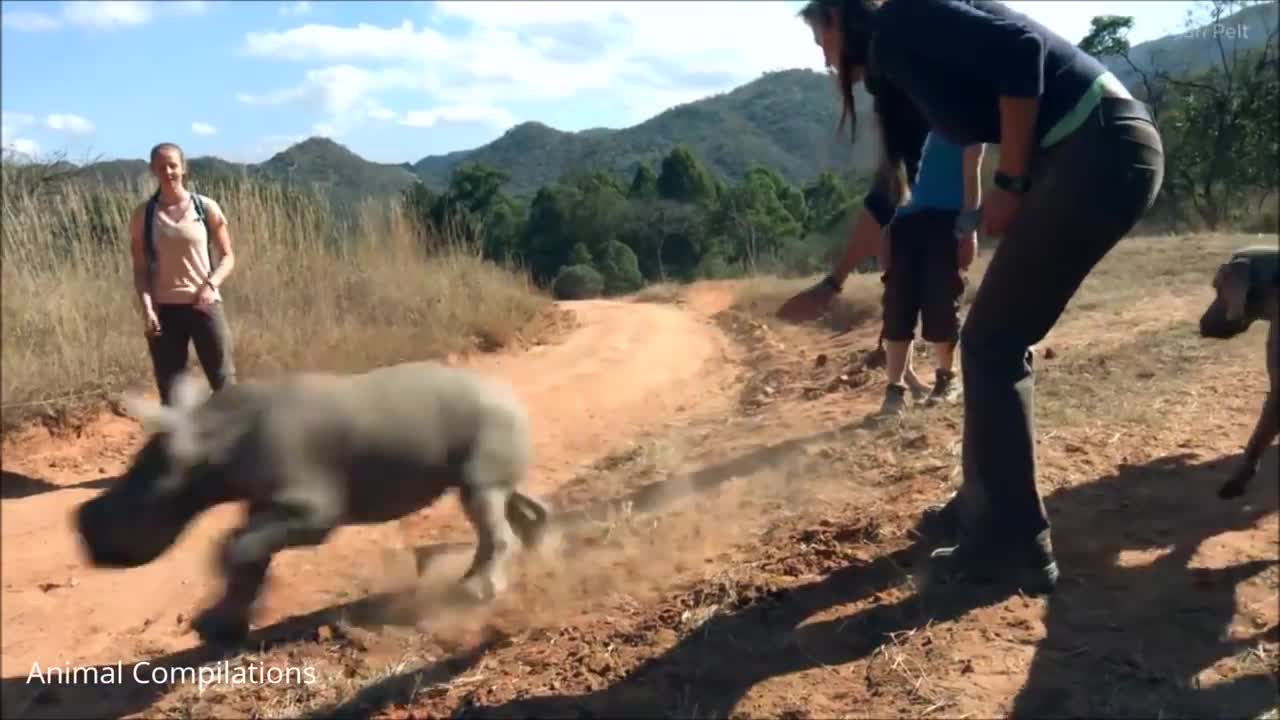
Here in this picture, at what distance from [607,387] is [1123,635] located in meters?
4.57

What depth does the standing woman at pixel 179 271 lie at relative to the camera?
16.2ft

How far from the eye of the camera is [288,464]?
325 centimetres

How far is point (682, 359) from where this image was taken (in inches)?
372

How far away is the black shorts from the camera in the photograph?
5621 millimetres

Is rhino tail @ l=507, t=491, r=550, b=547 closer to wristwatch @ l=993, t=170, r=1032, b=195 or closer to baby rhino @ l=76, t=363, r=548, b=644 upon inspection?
baby rhino @ l=76, t=363, r=548, b=644

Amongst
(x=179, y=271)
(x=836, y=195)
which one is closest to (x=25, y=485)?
(x=179, y=271)

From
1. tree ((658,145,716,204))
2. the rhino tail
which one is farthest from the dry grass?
tree ((658,145,716,204))

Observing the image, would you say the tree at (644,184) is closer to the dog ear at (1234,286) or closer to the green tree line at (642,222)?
the green tree line at (642,222)

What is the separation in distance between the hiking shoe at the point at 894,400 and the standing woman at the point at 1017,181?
2.19m

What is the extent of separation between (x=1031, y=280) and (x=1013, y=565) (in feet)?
3.03

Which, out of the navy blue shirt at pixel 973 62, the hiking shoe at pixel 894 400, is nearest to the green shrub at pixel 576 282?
the hiking shoe at pixel 894 400

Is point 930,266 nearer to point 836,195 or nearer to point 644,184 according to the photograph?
point 644,184

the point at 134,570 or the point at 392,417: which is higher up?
the point at 392,417

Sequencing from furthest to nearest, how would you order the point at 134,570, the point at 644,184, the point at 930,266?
the point at 644,184 → the point at 930,266 → the point at 134,570
